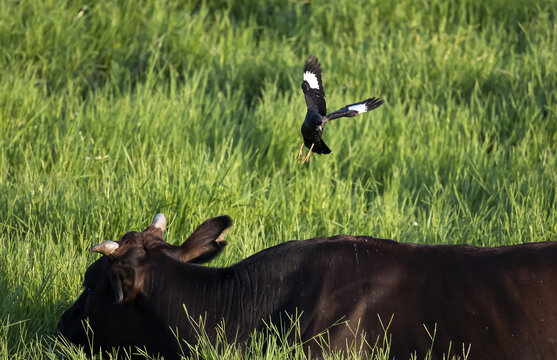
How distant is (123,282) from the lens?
340 centimetres

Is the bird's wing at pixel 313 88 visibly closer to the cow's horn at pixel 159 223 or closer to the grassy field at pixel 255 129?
the grassy field at pixel 255 129

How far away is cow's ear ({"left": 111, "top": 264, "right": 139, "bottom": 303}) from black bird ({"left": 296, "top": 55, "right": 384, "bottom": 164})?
1.17 m

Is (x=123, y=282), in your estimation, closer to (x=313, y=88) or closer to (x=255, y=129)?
(x=313, y=88)

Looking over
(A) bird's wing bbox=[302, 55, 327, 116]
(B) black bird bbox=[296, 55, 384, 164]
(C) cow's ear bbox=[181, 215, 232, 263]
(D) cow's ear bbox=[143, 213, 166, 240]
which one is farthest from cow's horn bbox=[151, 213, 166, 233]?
(A) bird's wing bbox=[302, 55, 327, 116]

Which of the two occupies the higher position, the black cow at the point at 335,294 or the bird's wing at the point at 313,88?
the bird's wing at the point at 313,88

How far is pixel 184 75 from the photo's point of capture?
6785mm

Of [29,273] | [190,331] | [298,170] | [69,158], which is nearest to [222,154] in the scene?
[298,170]

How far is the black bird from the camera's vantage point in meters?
4.14

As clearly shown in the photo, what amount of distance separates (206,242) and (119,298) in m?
0.47

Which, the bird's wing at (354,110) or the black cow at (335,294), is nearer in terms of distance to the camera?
the black cow at (335,294)

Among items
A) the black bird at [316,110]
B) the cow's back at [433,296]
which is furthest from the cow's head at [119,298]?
the black bird at [316,110]

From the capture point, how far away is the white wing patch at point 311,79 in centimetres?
458

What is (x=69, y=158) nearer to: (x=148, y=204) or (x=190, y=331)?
(x=148, y=204)

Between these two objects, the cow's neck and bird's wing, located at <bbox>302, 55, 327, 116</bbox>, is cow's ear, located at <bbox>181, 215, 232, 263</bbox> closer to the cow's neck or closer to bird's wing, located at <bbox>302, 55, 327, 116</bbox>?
the cow's neck
